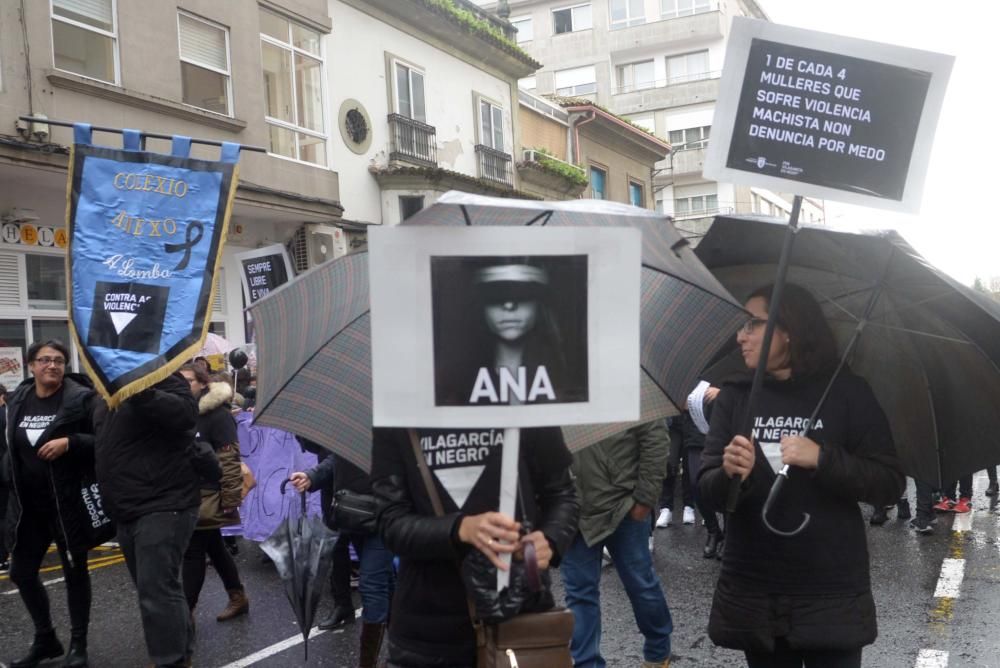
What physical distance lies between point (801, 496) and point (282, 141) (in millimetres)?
15604

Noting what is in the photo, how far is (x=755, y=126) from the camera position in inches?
122

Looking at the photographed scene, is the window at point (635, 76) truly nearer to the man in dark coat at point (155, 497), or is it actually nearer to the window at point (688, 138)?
the window at point (688, 138)

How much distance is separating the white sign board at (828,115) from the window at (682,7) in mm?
44049

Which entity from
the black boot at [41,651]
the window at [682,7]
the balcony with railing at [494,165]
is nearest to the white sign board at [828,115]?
the black boot at [41,651]

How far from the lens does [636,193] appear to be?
3450 centimetres

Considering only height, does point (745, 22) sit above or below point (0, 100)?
below

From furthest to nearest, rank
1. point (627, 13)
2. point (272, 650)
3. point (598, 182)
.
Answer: point (627, 13)
point (598, 182)
point (272, 650)

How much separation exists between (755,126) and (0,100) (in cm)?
1149

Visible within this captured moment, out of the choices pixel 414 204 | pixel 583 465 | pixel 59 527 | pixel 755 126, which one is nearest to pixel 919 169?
pixel 755 126

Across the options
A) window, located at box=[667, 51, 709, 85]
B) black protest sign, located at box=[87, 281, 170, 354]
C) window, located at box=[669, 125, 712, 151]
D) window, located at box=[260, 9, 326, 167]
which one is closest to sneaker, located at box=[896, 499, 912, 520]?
black protest sign, located at box=[87, 281, 170, 354]

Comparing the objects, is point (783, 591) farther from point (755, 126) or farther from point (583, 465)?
point (583, 465)

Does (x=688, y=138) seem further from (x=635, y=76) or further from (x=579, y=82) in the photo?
(x=579, y=82)

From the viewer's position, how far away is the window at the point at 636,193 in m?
33.8

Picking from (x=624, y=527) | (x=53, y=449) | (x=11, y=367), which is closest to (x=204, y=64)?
(x=11, y=367)
